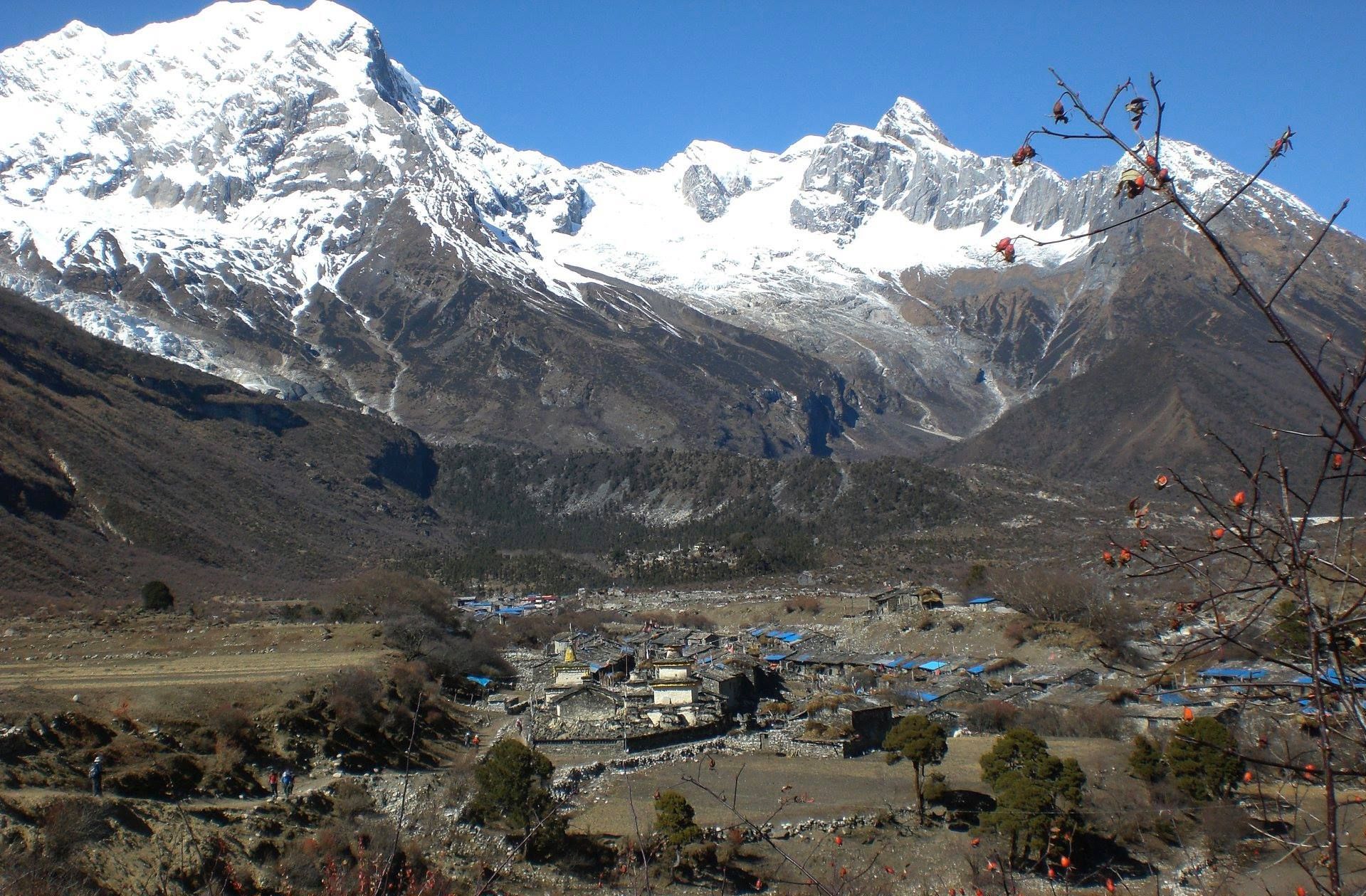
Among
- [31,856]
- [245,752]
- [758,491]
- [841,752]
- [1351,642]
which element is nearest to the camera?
[1351,642]

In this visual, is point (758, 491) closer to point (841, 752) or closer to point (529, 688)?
point (529, 688)

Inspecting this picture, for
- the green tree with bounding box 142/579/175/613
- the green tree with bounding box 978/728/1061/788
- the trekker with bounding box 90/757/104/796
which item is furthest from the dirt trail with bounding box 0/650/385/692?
the green tree with bounding box 978/728/1061/788

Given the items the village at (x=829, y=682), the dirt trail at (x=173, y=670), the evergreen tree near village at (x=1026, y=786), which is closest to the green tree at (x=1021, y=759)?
the evergreen tree near village at (x=1026, y=786)

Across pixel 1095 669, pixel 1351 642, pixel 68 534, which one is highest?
pixel 1351 642

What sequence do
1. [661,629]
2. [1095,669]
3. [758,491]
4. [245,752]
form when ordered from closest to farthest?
1. [245,752]
2. [1095,669]
3. [661,629]
4. [758,491]

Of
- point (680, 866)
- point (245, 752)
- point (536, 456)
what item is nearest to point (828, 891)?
point (680, 866)

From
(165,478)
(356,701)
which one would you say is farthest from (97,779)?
(165,478)

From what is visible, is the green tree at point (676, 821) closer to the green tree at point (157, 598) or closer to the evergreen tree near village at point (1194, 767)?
the evergreen tree near village at point (1194, 767)

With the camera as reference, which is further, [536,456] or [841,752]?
[536,456]
